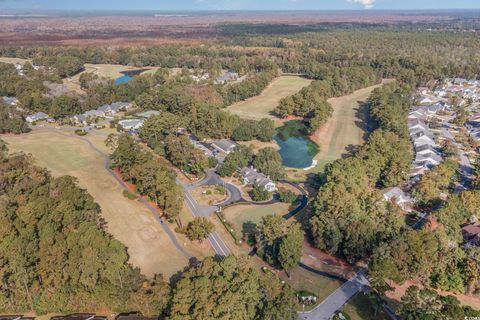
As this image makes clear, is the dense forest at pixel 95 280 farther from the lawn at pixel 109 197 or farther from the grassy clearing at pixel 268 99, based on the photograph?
the grassy clearing at pixel 268 99

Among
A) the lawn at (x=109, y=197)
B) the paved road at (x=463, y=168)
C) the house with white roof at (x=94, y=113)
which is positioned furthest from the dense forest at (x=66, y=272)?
the house with white roof at (x=94, y=113)

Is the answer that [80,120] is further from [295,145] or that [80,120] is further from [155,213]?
[295,145]

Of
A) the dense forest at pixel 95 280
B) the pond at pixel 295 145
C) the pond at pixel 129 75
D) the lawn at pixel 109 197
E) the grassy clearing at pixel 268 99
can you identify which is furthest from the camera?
the pond at pixel 129 75

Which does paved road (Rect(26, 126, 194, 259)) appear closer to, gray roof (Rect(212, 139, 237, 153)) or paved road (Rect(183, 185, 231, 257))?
paved road (Rect(183, 185, 231, 257))

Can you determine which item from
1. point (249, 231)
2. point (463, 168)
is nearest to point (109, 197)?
point (249, 231)

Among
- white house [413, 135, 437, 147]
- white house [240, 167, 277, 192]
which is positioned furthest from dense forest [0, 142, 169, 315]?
white house [413, 135, 437, 147]

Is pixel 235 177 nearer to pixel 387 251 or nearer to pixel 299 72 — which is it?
pixel 387 251
